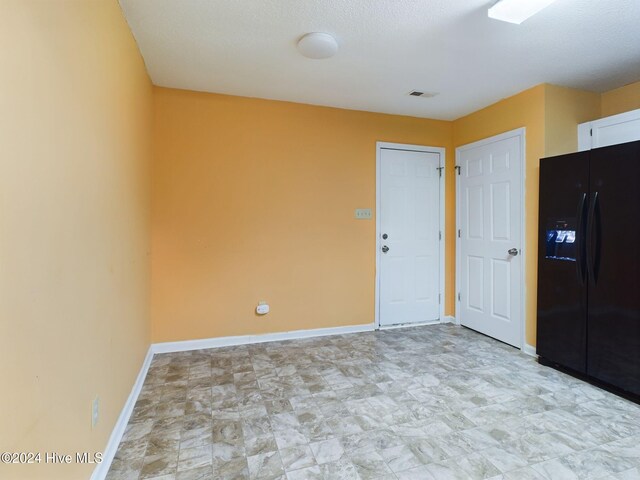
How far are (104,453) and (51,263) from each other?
106 centimetres

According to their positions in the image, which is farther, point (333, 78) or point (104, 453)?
point (333, 78)

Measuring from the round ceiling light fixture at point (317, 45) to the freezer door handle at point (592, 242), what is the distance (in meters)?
2.17

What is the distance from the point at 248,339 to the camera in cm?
331

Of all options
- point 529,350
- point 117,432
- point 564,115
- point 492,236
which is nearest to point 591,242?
point 492,236

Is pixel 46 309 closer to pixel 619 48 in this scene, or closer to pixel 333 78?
pixel 333 78

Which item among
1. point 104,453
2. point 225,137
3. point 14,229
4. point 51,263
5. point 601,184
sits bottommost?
point 104,453

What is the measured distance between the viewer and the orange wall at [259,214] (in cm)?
309

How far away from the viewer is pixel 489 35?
220cm

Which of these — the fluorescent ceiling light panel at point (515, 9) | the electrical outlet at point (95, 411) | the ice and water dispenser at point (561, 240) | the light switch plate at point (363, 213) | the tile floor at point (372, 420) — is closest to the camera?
the electrical outlet at point (95, 411)

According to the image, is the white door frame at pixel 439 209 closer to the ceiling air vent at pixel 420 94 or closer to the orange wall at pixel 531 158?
the ceiling air vent at pixel 420 94

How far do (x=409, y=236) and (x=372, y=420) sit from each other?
2.32m

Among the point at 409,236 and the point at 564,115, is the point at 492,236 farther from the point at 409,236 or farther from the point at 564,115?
the point at 564,115

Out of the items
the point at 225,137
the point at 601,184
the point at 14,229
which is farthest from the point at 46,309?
the point at 601,184

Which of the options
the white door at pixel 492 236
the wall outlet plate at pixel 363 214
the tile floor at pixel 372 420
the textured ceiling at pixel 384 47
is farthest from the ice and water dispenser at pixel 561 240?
the wall outlet plate at pixel 363 214
